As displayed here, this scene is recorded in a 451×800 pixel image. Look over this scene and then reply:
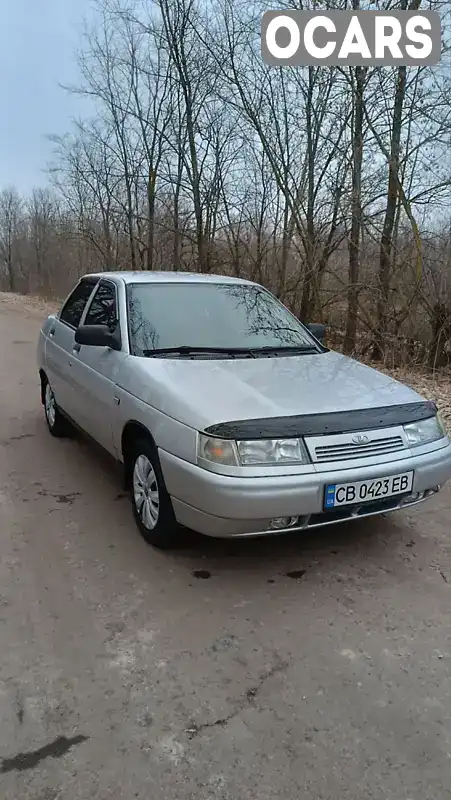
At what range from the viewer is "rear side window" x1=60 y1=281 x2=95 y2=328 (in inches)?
200

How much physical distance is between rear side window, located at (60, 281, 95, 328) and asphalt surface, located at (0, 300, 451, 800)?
6.09ft

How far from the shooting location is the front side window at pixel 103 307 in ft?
14.2

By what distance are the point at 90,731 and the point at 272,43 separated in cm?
1059

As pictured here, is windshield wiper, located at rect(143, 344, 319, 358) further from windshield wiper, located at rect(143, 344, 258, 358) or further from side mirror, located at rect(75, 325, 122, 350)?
side mirror, located at rect(75, 325, 122, 350)

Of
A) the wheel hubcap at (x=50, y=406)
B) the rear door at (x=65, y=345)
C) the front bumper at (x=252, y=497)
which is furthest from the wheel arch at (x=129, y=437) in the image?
the wheel hubcap at (x=50, y=406)

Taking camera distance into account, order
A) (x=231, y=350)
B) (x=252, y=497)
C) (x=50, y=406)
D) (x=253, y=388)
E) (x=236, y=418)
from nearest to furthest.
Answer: (x=252, y=497) < (x=236, y=418) < (x=253, y=388) < (x=231, y=350) < (x=50, y=406)

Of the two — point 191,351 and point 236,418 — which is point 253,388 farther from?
point 191,351

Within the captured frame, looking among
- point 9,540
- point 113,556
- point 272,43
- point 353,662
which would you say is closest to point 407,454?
point 353,662

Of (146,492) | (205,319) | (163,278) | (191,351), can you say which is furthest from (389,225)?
(146,492)

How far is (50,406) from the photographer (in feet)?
18.6

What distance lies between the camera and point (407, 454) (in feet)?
10.4

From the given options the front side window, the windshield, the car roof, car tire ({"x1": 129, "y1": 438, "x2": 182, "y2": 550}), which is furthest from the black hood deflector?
the car roof

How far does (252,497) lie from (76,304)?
10.4 ft

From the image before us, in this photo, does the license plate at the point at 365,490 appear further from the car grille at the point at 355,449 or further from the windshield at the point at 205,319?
the windshield at the point at 205,319
